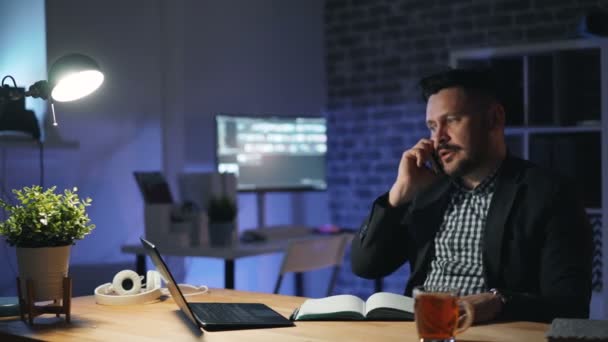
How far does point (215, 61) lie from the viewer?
485cm

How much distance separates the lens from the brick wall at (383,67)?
4.87m

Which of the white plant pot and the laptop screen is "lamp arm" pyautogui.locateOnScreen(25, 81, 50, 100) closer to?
the white plant pot

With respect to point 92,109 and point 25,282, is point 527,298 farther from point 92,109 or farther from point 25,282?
point 92,109

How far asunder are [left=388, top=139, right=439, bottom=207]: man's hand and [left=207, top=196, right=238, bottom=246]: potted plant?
6.05 ft

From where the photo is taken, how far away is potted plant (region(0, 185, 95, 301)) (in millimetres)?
1943

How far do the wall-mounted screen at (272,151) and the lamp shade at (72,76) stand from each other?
2.01 m

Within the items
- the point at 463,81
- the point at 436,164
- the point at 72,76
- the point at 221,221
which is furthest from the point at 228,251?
the point at 463,81

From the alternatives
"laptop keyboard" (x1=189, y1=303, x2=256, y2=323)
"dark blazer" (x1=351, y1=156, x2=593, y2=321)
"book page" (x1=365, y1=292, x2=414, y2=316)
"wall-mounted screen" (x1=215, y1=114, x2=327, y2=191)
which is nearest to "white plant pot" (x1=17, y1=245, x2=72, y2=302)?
"laptop keyboard" (x1=189, y1=303, x2=256, y2=323)

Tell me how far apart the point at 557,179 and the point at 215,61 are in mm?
3013

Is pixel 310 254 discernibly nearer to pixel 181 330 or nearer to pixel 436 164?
pixel 436 164

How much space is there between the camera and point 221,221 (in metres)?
4.06

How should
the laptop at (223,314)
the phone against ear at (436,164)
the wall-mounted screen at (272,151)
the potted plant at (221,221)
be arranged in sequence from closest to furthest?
the laptop at (223,314)
the phone against ear at (436,164)
the potted plant at (221,221)
the wall-mounted screen at (272,151)

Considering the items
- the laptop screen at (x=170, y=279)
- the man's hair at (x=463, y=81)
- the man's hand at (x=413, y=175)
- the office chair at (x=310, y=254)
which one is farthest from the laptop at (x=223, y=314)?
the office chair at (x=310, y=254)

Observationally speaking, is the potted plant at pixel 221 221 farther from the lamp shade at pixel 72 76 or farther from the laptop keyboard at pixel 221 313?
the laptop keyboard at pixel 221 313
